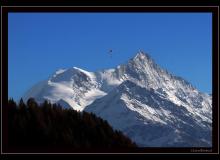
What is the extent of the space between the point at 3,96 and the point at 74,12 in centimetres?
183

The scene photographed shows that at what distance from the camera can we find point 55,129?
10.7m

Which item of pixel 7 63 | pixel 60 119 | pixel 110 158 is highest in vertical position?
pixel 7 63

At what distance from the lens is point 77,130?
1100 cm

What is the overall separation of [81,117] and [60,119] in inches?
18.4

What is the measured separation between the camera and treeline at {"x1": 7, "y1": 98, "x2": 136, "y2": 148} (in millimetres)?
10578

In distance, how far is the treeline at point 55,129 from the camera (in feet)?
34.7
